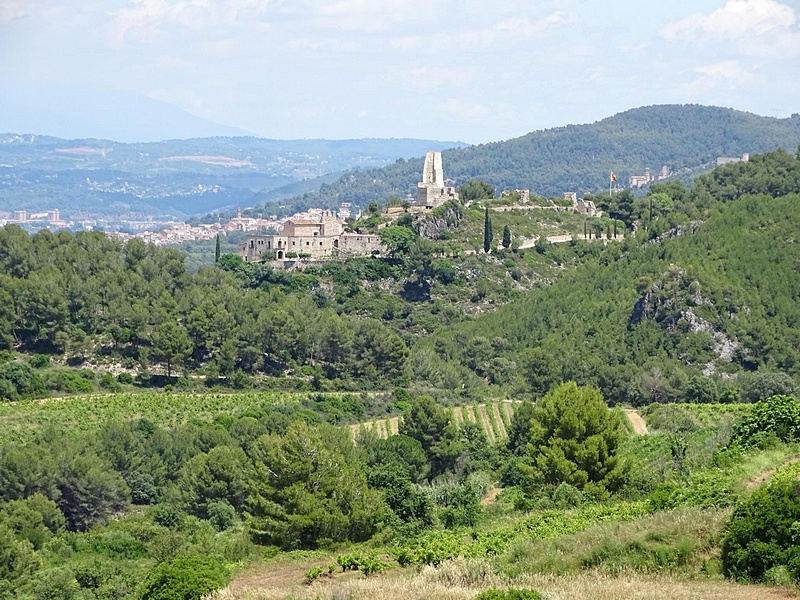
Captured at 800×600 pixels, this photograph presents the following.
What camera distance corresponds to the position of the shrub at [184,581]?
16625 millimetres

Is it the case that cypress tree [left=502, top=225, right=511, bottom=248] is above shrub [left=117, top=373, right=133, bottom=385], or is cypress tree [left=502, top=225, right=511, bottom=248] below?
above

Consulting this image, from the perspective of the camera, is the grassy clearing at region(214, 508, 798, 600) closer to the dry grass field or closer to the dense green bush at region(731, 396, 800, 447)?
the dry grass field

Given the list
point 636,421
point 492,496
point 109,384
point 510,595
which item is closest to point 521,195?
point 109,384

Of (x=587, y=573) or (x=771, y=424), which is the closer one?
(x=587, y=573)

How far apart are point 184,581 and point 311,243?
70.8 m

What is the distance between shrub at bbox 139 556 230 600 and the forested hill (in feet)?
124

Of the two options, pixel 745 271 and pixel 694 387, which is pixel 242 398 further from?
pixel 745 271

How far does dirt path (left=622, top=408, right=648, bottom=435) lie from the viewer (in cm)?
4394

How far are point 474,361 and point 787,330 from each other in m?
15.0

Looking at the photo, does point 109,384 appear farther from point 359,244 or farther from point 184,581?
point 184,581

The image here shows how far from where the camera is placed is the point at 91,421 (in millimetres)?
45938

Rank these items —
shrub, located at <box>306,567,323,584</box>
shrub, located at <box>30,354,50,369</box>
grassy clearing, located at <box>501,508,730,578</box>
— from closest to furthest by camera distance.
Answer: grassy clearing, located at <box>501,508,730,578</box>
shrub, located at <box>306,567,323,584</box>
shrub, located at <box>30,354,50,369</box>

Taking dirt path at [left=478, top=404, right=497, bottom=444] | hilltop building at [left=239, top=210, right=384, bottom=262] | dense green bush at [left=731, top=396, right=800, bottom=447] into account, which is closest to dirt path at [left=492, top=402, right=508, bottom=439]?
dirt path at [left=478, top=404, right=497, bottom=444]

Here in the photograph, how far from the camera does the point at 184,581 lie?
55.4 feet
